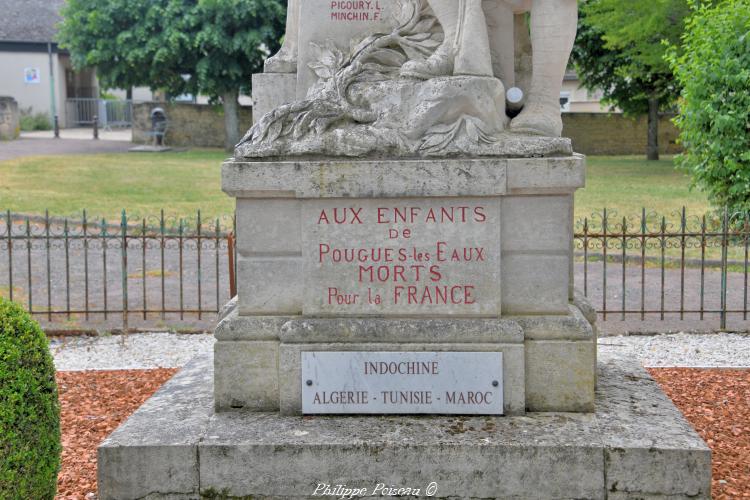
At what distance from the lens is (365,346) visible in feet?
14.5

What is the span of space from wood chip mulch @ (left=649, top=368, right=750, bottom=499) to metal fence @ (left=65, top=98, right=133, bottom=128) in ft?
144

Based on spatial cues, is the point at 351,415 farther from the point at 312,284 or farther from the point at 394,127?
the point at 394,127

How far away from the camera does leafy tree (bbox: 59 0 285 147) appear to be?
31.7 m

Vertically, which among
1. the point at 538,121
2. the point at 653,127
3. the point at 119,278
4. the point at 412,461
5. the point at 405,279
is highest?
the point at 653,127

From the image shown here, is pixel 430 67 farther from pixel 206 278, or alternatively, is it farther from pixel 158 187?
pixel 158 187

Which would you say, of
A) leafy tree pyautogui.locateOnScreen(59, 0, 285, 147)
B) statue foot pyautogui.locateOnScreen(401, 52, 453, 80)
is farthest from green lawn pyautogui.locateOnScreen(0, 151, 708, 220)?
statue foot pyautogui.locateOnScreen(401, 52, 453, 80)

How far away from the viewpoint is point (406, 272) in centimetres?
452

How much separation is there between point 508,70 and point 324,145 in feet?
3.79

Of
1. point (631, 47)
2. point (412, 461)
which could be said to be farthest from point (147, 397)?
point (631, 47)

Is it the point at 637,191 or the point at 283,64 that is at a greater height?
the point at 283,64

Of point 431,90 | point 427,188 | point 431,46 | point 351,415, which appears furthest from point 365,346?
point 431,46

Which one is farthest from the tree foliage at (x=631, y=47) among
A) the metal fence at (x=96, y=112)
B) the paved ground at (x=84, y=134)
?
the metal fence at (x=96, y=112)

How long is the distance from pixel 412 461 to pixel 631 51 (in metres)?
22.3

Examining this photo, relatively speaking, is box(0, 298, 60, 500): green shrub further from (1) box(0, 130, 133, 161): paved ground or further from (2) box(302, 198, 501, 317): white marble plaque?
(1) box(0, 130, 133, 161): paved ground
